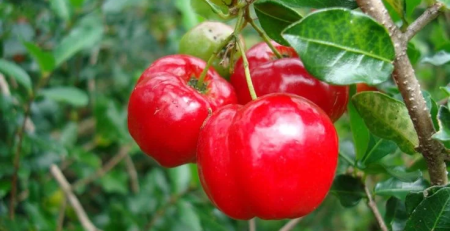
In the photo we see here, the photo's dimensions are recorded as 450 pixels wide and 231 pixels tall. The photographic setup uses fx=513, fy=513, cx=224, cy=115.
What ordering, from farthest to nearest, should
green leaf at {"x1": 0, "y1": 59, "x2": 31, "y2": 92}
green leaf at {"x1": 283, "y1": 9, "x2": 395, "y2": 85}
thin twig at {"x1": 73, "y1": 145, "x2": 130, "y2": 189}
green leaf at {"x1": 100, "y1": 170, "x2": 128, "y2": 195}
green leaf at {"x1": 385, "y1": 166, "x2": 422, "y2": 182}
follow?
1. green leaf at {"x1": 100, "y1": 170, "x2": 128, "y2": 195}
2. thin twig at {"x1": 73, "y1": 145, "x2": 130, "y2": 189}
3. green leaf at {"x1": 0, "y1": 59, "x2": 31, "y2": 92}
4. green leaf at {"x1": 385, "y1": 166, "x2": 422, "y2": 182}
5. green leaf at {"x1": 283, "y1": 9, "x2": 395, "y2": 85}

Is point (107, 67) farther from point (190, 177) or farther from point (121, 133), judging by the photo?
point (190, 177)

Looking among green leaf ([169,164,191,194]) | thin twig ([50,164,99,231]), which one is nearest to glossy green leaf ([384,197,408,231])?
green leaf ([169,164,191,194])

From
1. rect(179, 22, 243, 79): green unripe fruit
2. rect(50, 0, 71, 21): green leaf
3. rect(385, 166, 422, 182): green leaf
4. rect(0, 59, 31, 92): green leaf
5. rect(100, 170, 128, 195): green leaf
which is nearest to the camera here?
rect(385, 166, 422, 182): green leaf

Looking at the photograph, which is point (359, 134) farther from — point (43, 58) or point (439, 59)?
point (43, 58)

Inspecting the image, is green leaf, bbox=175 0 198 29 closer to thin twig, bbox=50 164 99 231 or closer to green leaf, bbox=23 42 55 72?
green leaf, bbox=23 42 55 72

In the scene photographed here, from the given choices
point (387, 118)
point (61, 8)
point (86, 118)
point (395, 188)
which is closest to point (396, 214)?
point (395, 188)

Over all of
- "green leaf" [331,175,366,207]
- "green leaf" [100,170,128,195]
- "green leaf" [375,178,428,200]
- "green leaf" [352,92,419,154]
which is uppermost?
"green leaf" [352,92,419,154]

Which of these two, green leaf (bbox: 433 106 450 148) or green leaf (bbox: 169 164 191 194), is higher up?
green leaf (bbox: 433 106 450 148)
